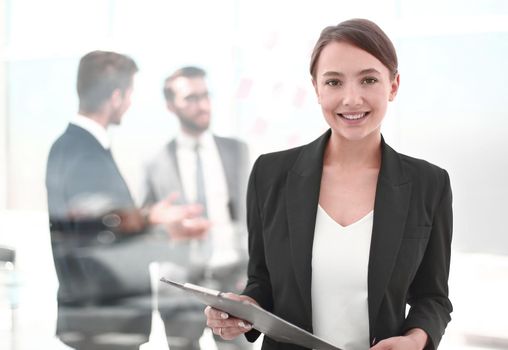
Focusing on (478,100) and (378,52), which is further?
(478,100)

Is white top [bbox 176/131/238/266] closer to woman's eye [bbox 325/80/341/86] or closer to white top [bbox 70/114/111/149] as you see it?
white top [bbox 70/114/111/149]

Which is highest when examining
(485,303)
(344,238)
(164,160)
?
(164,160)

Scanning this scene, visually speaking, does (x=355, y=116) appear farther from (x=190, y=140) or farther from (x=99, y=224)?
(x=99, y=224)

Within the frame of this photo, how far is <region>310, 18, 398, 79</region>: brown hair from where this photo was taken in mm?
1318

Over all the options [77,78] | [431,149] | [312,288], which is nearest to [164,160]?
[77,78]

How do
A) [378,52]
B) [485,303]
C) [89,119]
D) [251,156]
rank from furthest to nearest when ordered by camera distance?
[89,119]
[251,156]
[485,303]
[378,52]

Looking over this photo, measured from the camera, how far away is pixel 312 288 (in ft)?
4.43

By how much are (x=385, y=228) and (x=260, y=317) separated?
0.33 m

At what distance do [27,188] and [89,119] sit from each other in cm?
51

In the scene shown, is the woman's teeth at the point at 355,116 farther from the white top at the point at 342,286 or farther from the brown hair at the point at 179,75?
the brown hair at the point at 179,75

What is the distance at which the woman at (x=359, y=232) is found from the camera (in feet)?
4.35

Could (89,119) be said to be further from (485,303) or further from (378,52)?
(378,52)

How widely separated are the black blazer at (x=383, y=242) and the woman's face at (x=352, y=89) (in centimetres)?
10

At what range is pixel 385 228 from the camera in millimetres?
1329
